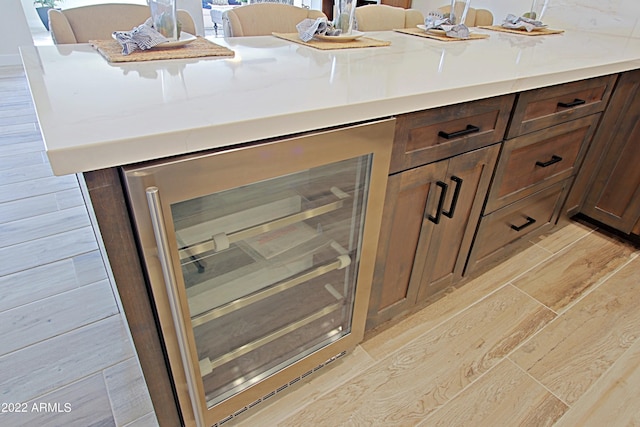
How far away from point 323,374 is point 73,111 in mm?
1038

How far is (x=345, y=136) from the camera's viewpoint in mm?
833

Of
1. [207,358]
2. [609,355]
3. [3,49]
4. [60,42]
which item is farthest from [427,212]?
[3,49]

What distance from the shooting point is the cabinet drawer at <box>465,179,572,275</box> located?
4.97 ft

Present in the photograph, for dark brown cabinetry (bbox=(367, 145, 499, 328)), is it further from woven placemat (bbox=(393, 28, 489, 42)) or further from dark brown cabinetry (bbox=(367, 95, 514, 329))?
woven placemat (bbox=(393, 28, 489, 42))

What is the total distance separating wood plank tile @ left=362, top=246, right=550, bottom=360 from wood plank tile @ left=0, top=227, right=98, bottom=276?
→ 4.54 ft

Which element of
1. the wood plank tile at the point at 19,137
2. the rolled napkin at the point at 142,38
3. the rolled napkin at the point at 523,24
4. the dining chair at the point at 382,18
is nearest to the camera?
the rolled napkin at the point at 142,38

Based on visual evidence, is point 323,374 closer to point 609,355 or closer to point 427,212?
point 427,212

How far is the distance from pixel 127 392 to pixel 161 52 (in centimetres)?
104

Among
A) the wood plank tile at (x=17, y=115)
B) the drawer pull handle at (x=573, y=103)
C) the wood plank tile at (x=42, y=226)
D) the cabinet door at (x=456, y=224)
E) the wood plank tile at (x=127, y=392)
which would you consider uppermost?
the drawer pull handle at (x=573, y=103)

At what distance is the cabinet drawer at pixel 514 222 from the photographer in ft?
4.97

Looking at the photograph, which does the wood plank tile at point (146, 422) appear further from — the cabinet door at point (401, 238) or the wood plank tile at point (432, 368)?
the cabinet door at point (401, 238)

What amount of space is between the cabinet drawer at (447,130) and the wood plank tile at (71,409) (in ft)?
3.63

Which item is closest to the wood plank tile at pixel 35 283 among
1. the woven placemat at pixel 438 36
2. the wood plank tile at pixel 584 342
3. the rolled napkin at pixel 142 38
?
the rolled napkin at pixel 142 38

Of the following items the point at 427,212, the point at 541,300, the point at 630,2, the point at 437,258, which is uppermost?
the point at 630,2
